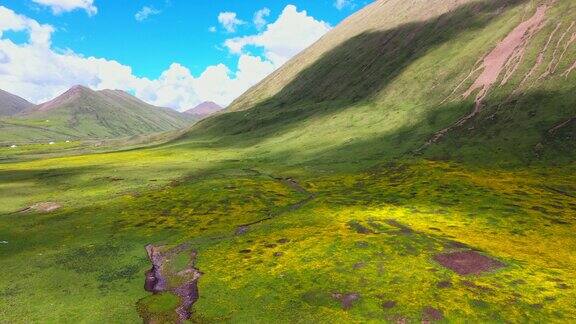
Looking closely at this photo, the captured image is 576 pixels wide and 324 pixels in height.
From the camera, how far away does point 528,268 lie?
54688mm

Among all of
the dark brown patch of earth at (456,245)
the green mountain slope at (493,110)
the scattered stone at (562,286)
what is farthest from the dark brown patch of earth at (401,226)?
the green mountain slope at (493,110)

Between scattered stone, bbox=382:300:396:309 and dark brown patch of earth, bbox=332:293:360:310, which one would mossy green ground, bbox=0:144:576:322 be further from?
dark brown patch of earth, bbox=332:293:360:310

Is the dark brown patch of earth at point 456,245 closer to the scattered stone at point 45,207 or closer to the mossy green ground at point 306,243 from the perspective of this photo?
the mossy green ground at point 306,243

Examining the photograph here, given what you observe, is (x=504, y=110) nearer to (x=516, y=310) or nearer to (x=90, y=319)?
(x=516, y=310)

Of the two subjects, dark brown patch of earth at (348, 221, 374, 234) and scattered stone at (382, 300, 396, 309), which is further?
dark brown patch of earth at (348, 221, 374, 234)

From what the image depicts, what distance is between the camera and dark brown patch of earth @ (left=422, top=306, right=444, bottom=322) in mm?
42928

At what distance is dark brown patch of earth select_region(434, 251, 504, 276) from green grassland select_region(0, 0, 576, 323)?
130 centimetres

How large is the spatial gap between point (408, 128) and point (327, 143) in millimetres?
34589

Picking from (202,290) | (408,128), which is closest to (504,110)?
(408,128)

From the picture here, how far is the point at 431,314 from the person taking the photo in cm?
4375

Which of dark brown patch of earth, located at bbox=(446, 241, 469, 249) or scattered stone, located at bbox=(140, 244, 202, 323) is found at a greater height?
dark brown patch of earth, located at bbox=(446, 241, 469, 249)

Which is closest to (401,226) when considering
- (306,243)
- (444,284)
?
(306,243)

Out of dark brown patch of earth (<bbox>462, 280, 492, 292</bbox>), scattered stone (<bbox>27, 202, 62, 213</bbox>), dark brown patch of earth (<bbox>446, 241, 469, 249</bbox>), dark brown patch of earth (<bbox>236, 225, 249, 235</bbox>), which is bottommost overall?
dark brown patch of earth (<bbox>462, 280, 492, 292</bbox>)

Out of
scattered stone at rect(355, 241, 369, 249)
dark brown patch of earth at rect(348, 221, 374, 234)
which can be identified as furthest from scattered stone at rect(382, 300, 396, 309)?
dark brown patch of earth at rect(348, 221, 374, 234)
